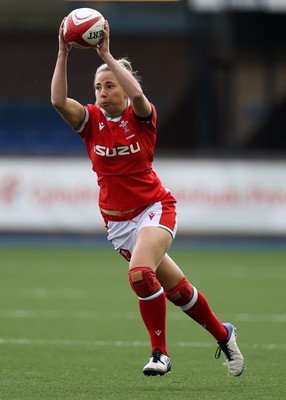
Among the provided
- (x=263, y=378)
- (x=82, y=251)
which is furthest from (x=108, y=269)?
→ (x=263, y=378)

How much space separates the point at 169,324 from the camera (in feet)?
34.8

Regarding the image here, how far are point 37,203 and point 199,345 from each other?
32.2 ft

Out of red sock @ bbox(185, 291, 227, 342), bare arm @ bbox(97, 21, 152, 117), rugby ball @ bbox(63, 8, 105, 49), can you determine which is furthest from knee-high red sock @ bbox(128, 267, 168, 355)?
rugby ball @ bbox(63, 8, 105, 49)

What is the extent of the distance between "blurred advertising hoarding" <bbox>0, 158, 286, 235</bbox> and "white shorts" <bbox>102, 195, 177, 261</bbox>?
11.1m

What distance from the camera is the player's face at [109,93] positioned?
7332 millimetres

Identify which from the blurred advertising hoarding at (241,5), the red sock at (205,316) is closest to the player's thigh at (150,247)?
the red sock at (205,316)

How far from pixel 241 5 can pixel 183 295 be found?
43.4ft

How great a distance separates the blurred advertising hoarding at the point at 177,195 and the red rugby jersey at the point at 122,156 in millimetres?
11145

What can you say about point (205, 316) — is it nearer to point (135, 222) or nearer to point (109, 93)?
point (135, 222)

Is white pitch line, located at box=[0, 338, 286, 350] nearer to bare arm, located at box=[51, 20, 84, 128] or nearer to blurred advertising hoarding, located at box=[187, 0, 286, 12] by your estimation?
bare arm, located at box=[51, 20, 84, 128]

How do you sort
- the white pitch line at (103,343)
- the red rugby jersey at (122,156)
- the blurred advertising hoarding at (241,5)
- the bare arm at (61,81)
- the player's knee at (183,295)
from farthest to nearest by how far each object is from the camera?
the blurred advertising hoarding at (241,5) → the white pitch line at (103,343) → the player's knee at (183,295) → the red rugby jersey at (122,156) → the bare arm at (61,81)

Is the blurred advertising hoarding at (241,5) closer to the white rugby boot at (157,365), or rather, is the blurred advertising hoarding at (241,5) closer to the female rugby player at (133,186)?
the female rugby player at (133,186)

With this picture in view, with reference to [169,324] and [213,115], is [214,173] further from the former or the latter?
[169,324]

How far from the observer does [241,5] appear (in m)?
20.0
